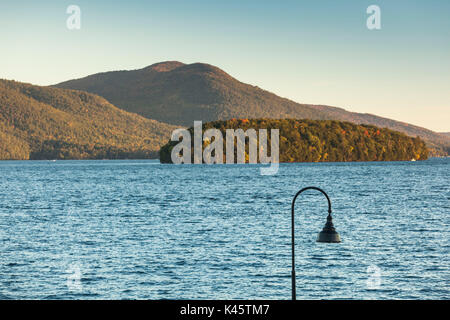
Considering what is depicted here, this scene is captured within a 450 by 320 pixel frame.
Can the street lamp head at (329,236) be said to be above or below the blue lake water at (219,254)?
above

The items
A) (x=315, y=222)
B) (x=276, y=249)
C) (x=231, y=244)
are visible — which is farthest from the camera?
(x=315, y=222)

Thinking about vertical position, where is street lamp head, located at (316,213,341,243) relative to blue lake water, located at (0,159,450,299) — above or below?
above

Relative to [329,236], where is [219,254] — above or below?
below

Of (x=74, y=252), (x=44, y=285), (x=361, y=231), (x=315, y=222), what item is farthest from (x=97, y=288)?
(x=315, y=222)

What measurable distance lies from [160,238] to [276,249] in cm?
1353

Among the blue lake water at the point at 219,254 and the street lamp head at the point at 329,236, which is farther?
the blue lake water at the point at 219,254

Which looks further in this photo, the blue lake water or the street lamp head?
the blue lake water

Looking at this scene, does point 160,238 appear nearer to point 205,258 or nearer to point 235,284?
point 205,258

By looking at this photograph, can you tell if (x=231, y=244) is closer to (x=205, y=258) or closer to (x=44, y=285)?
(x=205, y=258)

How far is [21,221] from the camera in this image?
7606 centimetres

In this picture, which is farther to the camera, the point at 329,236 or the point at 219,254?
the point at 219,254
